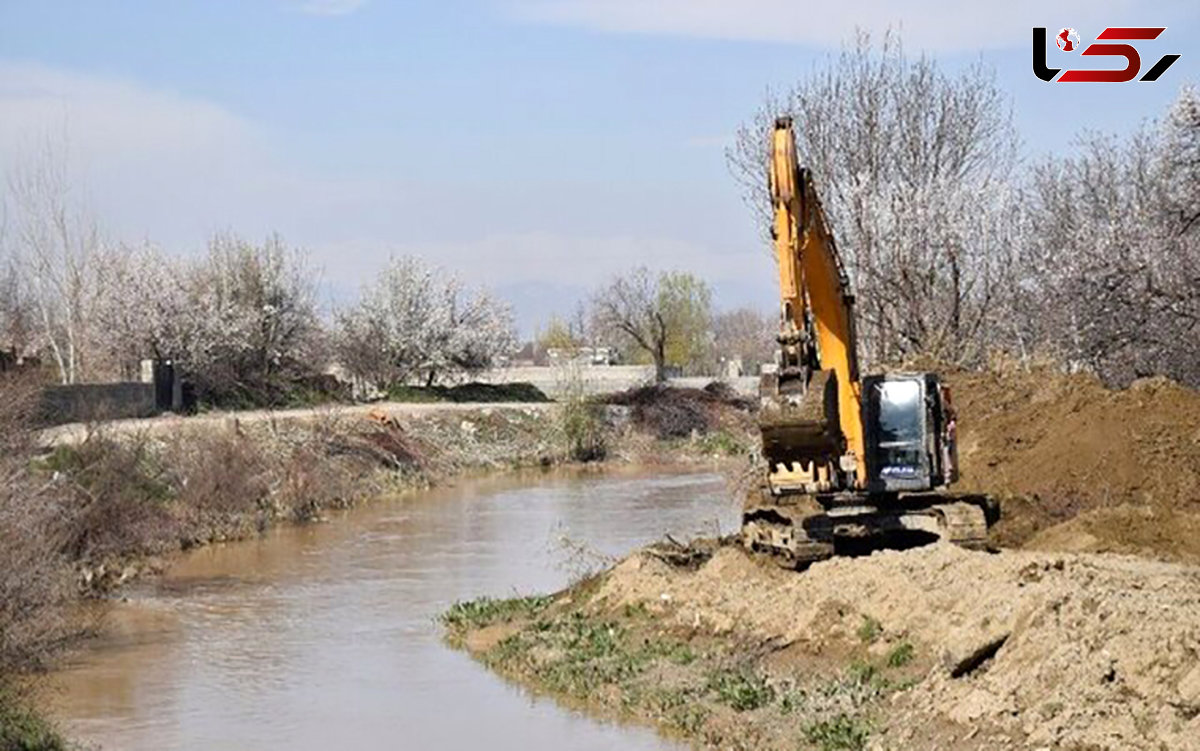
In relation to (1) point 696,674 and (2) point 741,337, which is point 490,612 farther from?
(2) point 741,337

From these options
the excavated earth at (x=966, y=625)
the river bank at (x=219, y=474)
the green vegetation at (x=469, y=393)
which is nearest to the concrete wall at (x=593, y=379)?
the green vegetation at (x=469, y=393)

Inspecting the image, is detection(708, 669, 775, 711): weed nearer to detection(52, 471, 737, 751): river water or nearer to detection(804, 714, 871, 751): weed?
detection(52, 471, 737, 751): river water

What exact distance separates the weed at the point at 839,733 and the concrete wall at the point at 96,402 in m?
23.0

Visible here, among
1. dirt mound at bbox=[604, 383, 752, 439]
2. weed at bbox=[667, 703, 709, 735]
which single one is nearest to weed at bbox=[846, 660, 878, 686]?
weed at bbox=[667, 703, 709, 735]

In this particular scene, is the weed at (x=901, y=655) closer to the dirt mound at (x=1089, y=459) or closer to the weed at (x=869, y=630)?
the weed at (x=869, y=630)

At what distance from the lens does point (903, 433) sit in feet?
70.4

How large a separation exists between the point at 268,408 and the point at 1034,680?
4261cm

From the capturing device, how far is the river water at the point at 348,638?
61.1 feet

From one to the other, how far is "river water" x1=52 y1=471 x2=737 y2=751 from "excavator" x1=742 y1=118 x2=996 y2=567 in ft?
12.2

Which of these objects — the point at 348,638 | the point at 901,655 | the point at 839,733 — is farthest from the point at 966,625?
the point at 348,638

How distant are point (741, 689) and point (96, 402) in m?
30.3

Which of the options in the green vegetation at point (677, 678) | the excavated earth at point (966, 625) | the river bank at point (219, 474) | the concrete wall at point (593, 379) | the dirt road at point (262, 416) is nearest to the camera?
the excavated earth at point (966, 625)

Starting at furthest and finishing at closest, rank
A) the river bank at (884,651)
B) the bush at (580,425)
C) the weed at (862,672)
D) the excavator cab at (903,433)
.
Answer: the bush at (580,425) < the excavator cab at (903,433) < the weed at (862,672) < the river bank at (884,651)

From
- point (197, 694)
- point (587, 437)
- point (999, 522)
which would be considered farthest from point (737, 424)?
point (197, 694)
